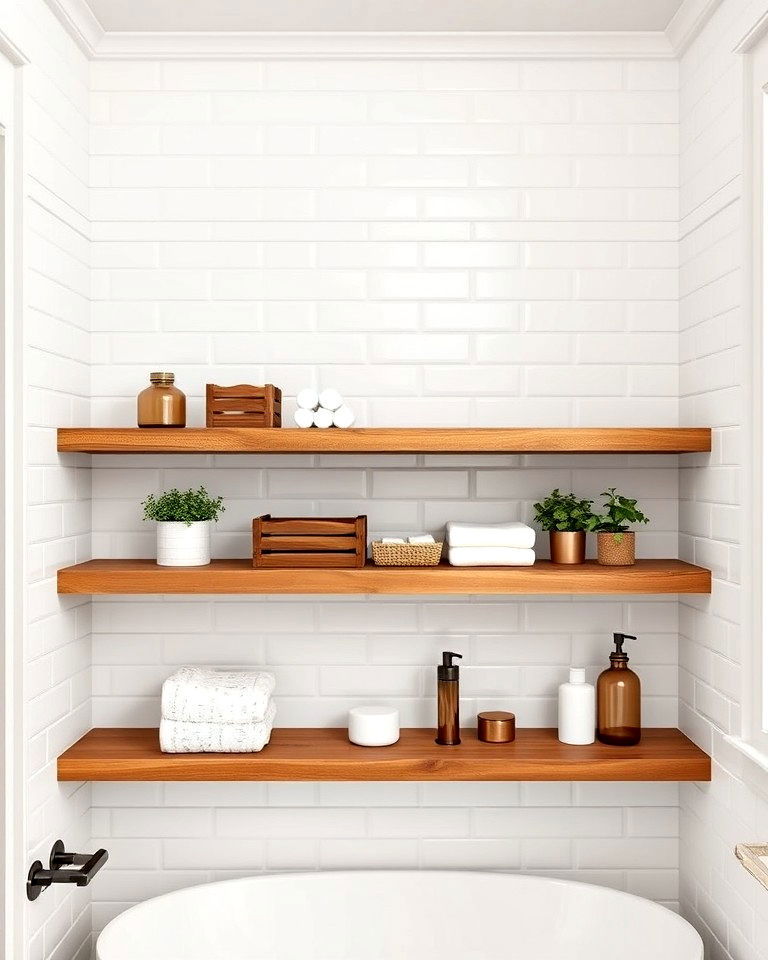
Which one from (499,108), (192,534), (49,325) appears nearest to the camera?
(49,325)

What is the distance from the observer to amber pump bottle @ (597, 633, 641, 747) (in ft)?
6.89

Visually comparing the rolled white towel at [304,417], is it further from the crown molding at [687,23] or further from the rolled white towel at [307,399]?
the crown molding at [687,23]

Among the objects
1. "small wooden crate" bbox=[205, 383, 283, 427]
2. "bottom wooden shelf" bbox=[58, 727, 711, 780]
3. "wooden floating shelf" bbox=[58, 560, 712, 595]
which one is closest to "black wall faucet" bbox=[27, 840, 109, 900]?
"bottom wooden shelf" bbox=[58, 727, 711, 780]

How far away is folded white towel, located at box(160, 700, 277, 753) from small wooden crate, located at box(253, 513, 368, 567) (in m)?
0.37

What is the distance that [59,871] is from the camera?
1848 millimetres

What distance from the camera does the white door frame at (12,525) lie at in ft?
5.68

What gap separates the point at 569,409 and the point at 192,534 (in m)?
0.95

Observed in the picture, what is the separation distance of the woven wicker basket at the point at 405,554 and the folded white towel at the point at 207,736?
1.54ft

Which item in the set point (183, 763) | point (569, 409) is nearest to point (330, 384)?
point (569, 409)

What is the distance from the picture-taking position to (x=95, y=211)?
221cm

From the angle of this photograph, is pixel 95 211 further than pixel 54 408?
Yes

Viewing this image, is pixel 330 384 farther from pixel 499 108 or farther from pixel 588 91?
pixel 588 91

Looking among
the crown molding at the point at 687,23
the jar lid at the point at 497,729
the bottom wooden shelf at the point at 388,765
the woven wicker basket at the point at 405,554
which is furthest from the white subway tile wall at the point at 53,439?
the crown molding at the point at 687,23

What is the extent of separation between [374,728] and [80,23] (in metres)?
1.72
